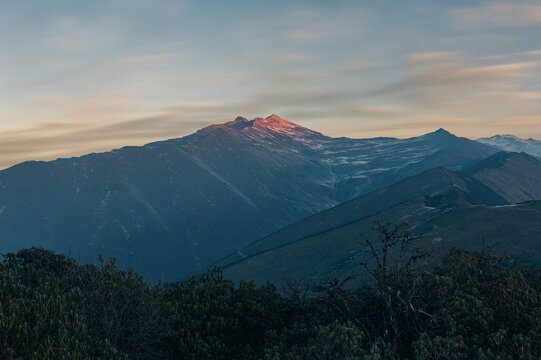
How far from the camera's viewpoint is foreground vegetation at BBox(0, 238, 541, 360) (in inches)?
800

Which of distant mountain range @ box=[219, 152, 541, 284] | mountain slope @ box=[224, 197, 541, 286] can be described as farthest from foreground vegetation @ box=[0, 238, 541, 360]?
distant mountain range @ box=[219, 152, 541, 284]

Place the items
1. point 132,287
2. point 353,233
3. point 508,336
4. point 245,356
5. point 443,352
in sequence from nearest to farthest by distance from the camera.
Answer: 1. point 443,352
2. point 508,336
3. point 245,356
4. point 132,287
5. point 353,233

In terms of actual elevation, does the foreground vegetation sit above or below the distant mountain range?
above

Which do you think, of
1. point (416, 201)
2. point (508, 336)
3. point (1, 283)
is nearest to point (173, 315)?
point (1, 283)

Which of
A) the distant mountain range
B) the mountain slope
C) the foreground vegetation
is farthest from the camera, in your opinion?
the distant mountain range

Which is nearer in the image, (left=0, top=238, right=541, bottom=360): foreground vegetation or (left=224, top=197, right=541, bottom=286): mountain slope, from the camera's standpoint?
(left=0, top=238, right=541, bottom=360): foreground vegetation

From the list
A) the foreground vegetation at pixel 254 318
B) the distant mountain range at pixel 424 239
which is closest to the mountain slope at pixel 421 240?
the distant mountain range at pixel 424 239

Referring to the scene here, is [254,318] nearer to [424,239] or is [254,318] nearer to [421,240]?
[424,239]

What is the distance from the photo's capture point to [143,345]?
26.2 metres

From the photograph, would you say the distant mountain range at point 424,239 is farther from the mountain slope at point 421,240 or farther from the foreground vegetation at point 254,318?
the foreground vegetation at point 254,318

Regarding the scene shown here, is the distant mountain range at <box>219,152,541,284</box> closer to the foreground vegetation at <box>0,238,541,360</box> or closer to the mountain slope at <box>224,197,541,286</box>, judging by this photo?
the mountain slope at <box>224,197,541,286</box>

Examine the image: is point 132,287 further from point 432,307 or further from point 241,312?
point 432,307

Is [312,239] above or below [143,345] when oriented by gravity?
below

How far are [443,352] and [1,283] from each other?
24.1 meters
